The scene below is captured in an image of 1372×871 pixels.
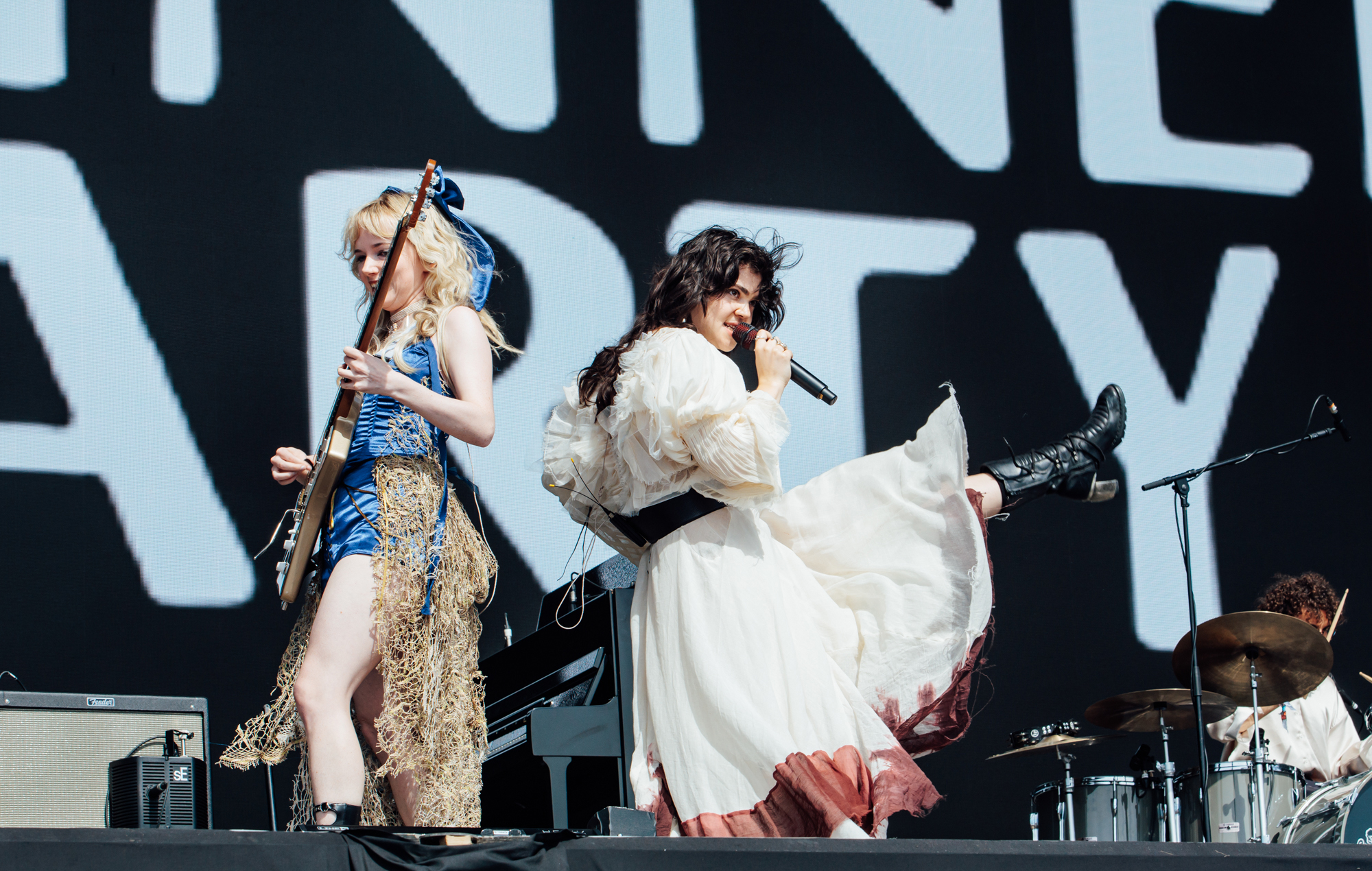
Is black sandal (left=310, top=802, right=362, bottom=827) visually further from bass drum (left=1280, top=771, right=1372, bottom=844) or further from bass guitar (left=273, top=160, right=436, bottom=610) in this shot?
bass drum (left=1280, top=771, right=1372, bottom=844)

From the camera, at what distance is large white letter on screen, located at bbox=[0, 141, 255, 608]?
12.2 ft

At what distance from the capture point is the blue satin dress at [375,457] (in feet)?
8.52

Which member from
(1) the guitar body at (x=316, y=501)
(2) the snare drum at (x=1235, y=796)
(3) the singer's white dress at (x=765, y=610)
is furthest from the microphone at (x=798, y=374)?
(2) the snare drum at (x=1235, y=796)

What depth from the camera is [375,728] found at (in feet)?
8.70

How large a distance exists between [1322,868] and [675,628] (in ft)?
3.92

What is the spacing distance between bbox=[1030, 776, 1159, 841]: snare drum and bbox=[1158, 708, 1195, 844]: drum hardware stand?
0.26 ft

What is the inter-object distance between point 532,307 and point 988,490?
1468 millimetres

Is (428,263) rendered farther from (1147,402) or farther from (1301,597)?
(1301,597)

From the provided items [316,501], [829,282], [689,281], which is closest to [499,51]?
[829,282]

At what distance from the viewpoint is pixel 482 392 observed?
2.75 m

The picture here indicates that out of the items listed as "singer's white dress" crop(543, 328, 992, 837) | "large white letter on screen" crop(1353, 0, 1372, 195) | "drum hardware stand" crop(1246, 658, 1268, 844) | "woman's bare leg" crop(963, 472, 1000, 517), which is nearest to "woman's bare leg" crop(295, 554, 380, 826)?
"singer's white dress" crop(543, 328, 992, 837)

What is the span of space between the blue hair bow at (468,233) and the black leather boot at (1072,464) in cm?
141

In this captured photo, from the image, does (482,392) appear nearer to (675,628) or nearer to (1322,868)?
(675,628)

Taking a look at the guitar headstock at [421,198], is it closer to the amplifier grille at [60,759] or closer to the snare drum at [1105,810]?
the amplifier grille at [60,759]
